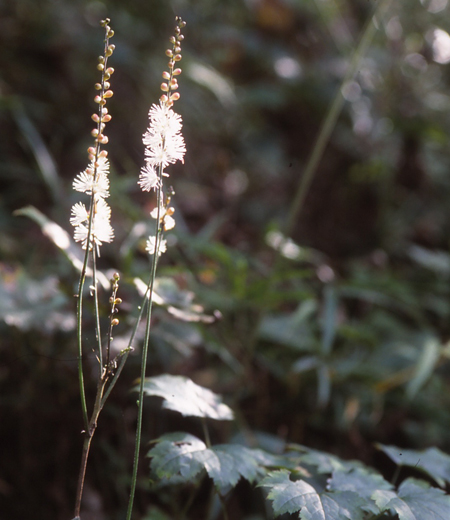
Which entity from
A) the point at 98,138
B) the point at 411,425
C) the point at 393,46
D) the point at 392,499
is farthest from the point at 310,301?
the point at 393,46

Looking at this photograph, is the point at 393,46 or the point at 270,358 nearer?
the point at 270,358

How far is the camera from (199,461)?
0.66 m

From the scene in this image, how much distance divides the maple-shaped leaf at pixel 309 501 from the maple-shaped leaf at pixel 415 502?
0.13 feet

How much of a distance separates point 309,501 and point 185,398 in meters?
0.24

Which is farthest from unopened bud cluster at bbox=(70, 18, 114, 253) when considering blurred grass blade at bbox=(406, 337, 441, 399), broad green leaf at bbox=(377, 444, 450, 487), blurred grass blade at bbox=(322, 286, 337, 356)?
blurred grass blade at bbox=(406, 337, 441, 399)

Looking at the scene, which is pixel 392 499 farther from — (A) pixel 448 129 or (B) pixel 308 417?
(A) pixel 448 129

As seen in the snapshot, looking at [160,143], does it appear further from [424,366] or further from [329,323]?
[424,366]

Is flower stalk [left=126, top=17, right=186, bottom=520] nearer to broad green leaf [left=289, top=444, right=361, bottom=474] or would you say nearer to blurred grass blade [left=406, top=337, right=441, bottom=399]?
broad green leaf [left=289, top=444, right=361, bottom=474]

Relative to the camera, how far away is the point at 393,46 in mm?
2953

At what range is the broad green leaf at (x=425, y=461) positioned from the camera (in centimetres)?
80

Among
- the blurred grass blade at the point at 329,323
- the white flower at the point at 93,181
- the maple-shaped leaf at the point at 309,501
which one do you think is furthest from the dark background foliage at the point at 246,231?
the maple-shaped leaf at the point at 309,501

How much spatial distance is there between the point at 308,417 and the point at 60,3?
233 cm

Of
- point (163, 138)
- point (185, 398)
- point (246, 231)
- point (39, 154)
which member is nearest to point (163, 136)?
point (163, 138)

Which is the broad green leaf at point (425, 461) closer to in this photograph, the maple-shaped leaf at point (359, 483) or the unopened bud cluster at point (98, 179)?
the maple-shaped leaf at point (359, 483)
